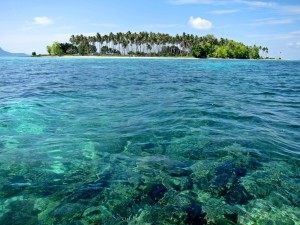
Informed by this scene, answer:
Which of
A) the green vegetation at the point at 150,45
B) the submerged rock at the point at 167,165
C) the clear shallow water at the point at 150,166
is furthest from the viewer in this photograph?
the green vegetation at the point at 150,45

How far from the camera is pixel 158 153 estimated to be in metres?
7.91

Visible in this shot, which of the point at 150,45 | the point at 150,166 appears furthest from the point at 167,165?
the point at 150,45

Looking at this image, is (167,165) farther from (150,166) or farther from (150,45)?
(150,45)

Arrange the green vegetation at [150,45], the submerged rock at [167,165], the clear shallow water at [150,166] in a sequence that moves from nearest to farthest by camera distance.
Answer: the clear shallow water at [150,166]
the submerged rock at [167,165]
the green vegetation at [150,45]

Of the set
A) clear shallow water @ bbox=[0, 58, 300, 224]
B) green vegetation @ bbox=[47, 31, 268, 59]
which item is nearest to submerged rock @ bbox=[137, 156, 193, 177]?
clear shallow water @ bbox=[0, 58, 300, 224]

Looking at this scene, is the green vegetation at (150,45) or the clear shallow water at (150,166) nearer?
the clear shallow water at (150,166)

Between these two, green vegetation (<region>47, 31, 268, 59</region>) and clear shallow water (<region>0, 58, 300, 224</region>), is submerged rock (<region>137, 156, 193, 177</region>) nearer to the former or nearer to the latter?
clear shallow water (<region>0, 58, 300, 224</region>)

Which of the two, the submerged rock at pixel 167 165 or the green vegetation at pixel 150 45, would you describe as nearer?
the submerged rock at pixel 167 165

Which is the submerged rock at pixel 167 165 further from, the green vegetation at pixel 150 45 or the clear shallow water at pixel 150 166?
the green vegetation at pixel 150 45

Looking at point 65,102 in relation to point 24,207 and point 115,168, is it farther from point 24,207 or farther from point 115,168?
point 24,207

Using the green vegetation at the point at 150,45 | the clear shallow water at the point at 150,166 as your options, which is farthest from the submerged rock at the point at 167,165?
the green vegetation at the point at 150,45

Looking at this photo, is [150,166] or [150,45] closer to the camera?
[150,166]

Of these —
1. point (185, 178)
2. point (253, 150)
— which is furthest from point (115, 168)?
point (253, 150)

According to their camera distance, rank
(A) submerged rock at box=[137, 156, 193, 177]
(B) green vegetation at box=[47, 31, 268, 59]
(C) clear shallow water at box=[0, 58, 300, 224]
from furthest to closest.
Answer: (B) green vegetation at box=[47, 31, 268, 59] < (A) submerged rock at box=[137, 156, 193, 177] < (C) clear shallow water at box=[0, 58, 300, 224]
